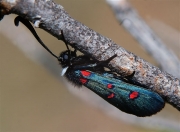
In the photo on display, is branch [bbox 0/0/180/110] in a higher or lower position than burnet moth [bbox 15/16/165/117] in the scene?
lower

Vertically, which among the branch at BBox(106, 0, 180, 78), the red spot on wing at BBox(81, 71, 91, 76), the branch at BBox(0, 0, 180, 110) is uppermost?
the branch at BBox(106, 0, 180, 78)

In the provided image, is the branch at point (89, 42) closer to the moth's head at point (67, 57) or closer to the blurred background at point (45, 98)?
the moth's head at point (67, 57)

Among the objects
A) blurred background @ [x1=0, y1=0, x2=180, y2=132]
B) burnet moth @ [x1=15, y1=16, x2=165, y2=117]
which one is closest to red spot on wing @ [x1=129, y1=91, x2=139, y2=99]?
burnet moth @ [x1=15, y1=16, x2=165, y2=117]

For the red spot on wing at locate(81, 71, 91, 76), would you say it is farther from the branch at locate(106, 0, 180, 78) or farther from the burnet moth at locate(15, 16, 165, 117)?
the branch at locate(106, 0, 180, 78)

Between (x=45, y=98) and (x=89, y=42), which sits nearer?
(x=89, y=42)

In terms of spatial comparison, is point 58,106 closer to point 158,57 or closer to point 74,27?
point 158,57

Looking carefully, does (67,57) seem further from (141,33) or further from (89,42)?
(89,42)

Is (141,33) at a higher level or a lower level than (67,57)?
higher

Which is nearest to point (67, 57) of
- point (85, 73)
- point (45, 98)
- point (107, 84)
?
point (85, 73)

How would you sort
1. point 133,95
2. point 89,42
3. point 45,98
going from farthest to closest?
point 45,98 → point 133,95 → point 89,42
